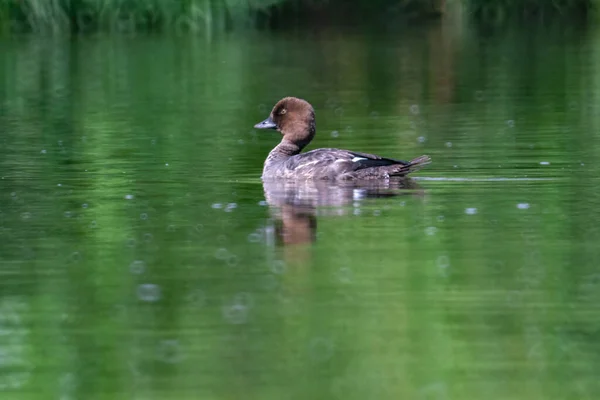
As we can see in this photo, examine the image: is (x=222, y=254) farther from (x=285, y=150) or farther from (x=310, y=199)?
(x=285, y=150)

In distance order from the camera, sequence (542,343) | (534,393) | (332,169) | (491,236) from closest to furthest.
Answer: (534,393)
(542,343)
(491,236)
(332,169)

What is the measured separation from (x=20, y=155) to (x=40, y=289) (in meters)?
7.51

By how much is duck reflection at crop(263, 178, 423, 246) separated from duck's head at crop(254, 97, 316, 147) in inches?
49.1

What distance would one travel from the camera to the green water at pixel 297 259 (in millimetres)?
7293

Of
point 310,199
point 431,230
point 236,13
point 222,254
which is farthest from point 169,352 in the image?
point 236,13

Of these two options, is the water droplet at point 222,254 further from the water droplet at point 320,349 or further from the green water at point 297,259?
the water droplet at point 320,349

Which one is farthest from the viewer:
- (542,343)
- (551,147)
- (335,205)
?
(551,147)

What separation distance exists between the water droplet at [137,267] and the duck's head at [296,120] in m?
5.51

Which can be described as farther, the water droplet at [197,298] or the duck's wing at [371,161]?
the duck's wing at [371,161]

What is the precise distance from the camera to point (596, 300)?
28.1ft

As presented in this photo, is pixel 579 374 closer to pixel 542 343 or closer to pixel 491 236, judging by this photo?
pixel 542 343

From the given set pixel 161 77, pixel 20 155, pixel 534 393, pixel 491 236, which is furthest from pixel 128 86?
pixel 534 393

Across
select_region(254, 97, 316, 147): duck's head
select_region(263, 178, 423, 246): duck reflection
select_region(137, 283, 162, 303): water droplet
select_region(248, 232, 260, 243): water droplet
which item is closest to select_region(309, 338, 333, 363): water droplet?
select_region(137, 283, 162, 303): water droplet

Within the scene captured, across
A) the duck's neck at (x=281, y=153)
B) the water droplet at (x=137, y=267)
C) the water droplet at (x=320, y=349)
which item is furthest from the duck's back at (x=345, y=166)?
the water droplet at (x=320, y=349)
